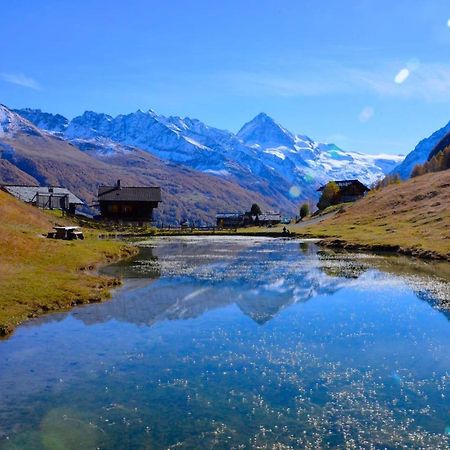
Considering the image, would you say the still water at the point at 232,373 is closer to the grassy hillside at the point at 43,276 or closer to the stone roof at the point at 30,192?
the grassy hillside at the point at 43,276

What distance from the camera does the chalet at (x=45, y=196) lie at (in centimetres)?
14725

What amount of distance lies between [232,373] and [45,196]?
13980 centimetres

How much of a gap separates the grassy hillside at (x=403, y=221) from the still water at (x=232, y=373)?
4300cm

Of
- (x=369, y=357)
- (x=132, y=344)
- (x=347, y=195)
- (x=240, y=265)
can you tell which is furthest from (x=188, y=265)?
(x=347, y=195)

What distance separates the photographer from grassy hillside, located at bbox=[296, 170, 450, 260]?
280 ft

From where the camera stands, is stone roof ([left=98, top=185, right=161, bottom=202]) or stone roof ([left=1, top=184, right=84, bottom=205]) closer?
stone roof ([left=1, top=184, right=84, bottom=205])

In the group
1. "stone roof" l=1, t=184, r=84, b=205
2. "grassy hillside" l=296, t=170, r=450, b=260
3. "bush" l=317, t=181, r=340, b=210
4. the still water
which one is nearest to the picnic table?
the still water

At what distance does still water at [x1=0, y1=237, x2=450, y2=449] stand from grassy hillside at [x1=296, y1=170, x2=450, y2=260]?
4300cm

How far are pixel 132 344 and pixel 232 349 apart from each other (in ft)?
17.7

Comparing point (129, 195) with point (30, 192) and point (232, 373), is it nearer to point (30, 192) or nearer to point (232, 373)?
point (30, 192)

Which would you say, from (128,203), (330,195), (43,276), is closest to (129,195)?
(128,203)

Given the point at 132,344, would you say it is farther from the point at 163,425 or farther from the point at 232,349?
the point at 163,425

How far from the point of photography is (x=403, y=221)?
115312 mm

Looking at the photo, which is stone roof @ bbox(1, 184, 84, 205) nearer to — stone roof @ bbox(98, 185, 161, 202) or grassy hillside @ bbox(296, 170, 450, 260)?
stone roof @ bbox(98, 185, 161, 202)
